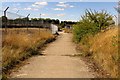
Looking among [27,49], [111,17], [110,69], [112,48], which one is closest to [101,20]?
[111,17]

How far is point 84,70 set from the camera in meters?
11.3

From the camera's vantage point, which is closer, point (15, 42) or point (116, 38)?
point (116, 38)

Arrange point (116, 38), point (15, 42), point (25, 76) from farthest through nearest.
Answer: point (15, 42) → point (116, 38) → point (25, 76)

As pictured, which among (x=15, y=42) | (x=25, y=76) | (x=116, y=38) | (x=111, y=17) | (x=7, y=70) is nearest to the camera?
(x=25, y=76)

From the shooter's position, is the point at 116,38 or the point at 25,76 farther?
the point at 116,38

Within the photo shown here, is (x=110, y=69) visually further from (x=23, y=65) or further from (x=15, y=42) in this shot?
(x=15, y=42)

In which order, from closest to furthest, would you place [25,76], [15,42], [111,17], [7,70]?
[25,76]
[7,70]
[15,42]
[111,17]

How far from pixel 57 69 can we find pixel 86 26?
1572 centimetres

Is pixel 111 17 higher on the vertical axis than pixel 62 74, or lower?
higher

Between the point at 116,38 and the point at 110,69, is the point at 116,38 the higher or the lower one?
the higher one

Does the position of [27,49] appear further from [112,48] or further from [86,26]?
[86,26]

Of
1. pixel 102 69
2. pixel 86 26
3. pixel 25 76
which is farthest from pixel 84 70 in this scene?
pixel 86 26

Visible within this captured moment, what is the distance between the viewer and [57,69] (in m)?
11.3

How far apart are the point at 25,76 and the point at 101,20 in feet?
58.2
